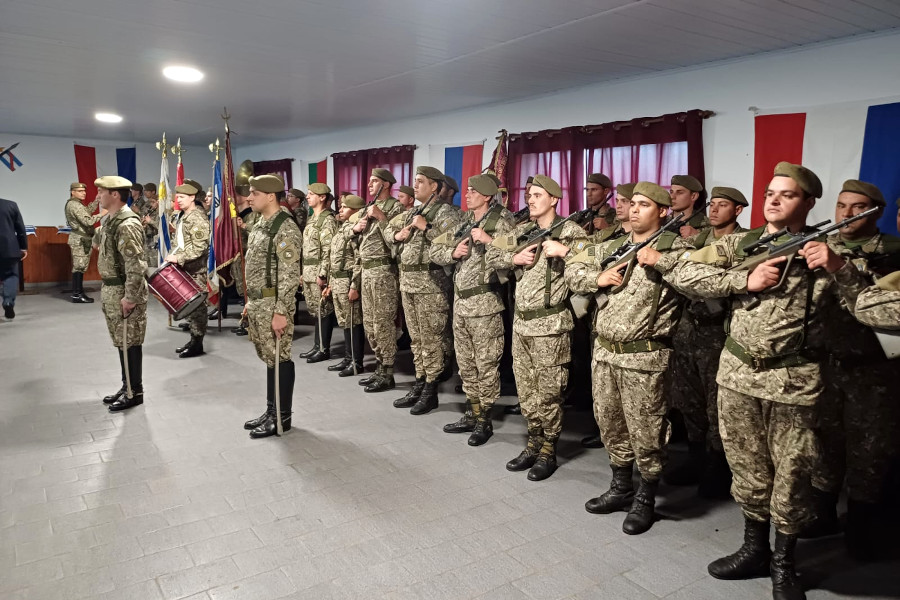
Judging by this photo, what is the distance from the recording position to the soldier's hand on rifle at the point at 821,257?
204cm

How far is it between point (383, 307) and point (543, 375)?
210cm

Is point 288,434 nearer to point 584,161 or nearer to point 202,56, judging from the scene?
point 202,56

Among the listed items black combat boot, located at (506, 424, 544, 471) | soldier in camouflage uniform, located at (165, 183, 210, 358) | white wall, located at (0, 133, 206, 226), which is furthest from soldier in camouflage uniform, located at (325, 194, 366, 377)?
white wall, located at (0, 133, 206, 226)

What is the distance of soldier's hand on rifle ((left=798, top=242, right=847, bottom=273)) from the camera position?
6.70 feet

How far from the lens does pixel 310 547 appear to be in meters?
2.70

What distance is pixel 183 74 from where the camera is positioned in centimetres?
542

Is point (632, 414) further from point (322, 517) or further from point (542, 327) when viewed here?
point (322, 517)

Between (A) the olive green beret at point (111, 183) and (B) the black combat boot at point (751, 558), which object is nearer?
(B) the black combat boot at point (751, 558)

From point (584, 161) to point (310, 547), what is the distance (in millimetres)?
4531

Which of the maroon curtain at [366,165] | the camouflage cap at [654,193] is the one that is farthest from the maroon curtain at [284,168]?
the camouflage cap at [654,193]

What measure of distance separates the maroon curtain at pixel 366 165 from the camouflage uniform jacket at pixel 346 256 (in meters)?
2.70

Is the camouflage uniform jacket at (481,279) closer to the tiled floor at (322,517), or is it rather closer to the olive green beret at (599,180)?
the tiled floor at (322,517)

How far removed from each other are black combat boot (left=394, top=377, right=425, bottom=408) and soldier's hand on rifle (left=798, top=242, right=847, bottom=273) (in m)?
3.25

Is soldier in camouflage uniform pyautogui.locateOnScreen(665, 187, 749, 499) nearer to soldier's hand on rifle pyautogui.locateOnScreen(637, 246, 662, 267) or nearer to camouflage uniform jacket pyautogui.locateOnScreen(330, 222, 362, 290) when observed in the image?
soldier's hand on rifle pyautogui.locateOnScreen(637, 246, 662, 267)
